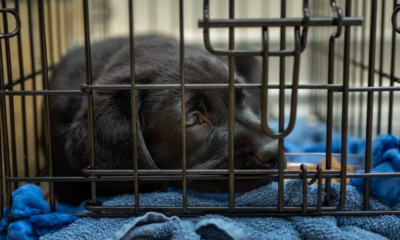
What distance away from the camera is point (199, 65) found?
1.80 m

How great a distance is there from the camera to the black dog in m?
1.56

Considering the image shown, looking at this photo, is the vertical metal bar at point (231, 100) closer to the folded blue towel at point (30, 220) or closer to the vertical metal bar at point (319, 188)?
the vertical metal bar at point (319, 188)

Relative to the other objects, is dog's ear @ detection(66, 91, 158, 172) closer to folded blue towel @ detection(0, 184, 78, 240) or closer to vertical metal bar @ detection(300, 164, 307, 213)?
folded blue towel @ detection(0, 184, 78, 240)

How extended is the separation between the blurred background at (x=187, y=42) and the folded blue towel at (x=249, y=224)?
36 centimetres

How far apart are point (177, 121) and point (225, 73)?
284 mm

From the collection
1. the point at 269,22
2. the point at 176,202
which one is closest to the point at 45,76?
the point at 176,202

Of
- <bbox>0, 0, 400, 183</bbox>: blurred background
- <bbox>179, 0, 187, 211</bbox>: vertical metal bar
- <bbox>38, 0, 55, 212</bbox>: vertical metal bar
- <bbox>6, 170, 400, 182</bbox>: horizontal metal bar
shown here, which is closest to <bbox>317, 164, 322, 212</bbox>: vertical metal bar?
<bbox>6, 170, 400, 182</bbox>: horizontal metal bar

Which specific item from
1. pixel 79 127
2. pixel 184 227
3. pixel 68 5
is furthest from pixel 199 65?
pixel 68 5

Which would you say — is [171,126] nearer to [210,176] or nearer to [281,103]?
[210,176]

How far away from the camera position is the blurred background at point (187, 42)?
1.99 meters

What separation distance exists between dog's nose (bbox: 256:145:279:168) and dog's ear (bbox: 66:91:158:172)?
0.32 metres

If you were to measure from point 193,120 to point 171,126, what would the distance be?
0.08 metres

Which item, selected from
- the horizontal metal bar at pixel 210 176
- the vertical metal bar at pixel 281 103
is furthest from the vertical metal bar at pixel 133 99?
the vertical metal bar at pixel 281 103

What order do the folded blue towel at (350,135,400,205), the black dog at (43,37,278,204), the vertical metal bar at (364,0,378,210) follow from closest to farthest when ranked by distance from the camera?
the vertical metal bar at (364,0,378,210)
the folded blue towel at (350,135,400,205)
the black dog at (43,37,278,204)
